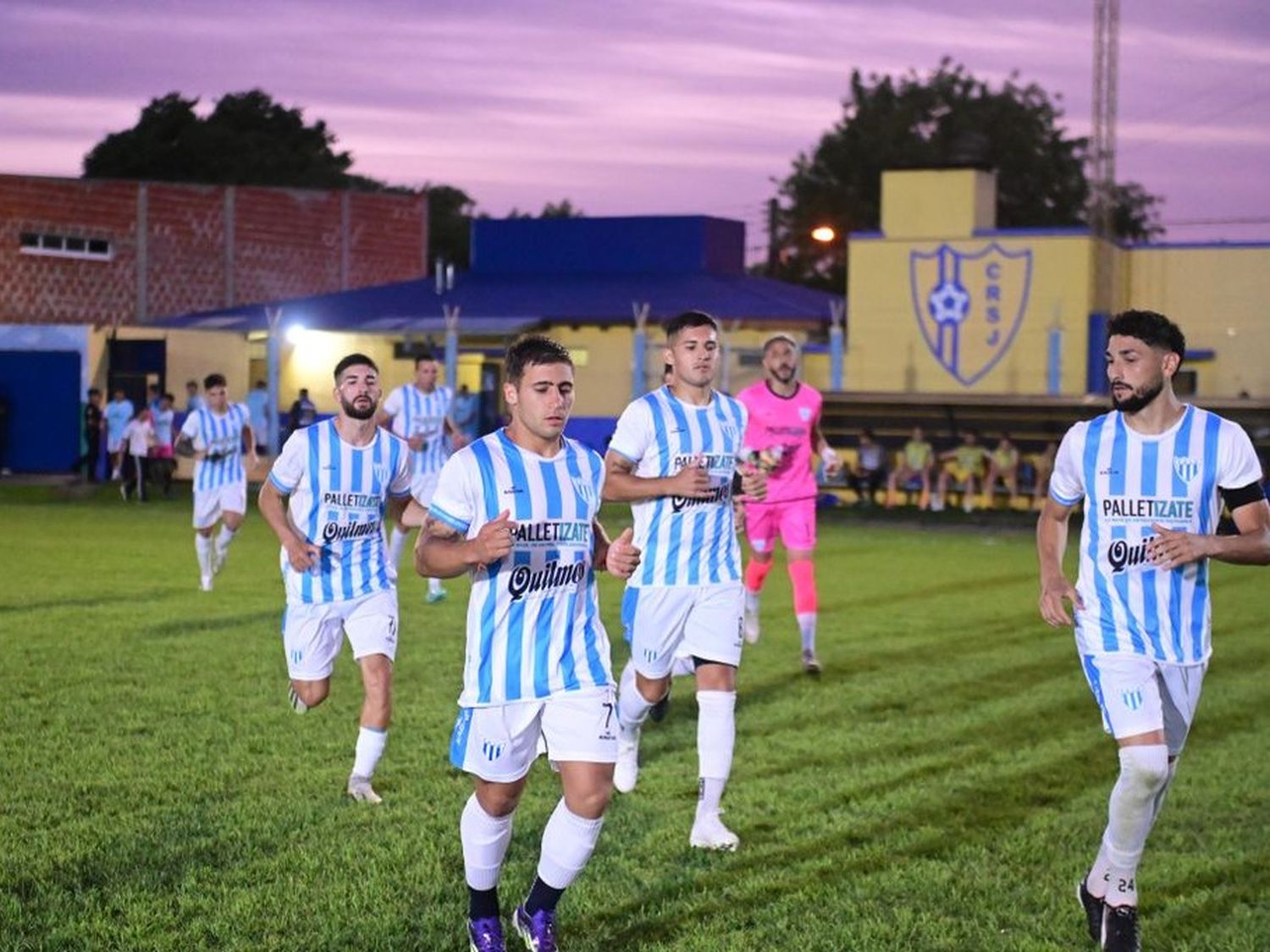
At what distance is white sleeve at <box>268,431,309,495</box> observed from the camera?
29.8 feet

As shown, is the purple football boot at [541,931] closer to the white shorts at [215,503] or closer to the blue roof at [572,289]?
the white shorts at [215,503]

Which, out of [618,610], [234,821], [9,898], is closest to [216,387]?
[618,610]

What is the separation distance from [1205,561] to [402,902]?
3136mm

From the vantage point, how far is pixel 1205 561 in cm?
655

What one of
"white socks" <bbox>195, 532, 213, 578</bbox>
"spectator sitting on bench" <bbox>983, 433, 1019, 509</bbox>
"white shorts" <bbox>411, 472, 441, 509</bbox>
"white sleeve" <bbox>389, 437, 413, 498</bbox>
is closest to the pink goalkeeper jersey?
"white sleeve" <bbox>389, 437, 413, 498</bbox>

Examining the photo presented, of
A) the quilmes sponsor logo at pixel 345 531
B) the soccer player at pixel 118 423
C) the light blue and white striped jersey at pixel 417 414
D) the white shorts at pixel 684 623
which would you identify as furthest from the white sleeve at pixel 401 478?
the soccer player at pixel 118 423

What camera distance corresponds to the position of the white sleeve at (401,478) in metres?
9.23

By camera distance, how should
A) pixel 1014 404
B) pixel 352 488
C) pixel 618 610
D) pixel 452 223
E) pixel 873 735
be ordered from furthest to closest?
pixel 452 223 < pixel 1014 404 < pixel 618 610 < pixel 873 735 < pixel 352 488

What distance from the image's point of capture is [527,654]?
6.00m

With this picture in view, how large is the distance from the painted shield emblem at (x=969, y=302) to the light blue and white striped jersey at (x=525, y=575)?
99.7ft

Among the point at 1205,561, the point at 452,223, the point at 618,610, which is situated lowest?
the point at 618,610

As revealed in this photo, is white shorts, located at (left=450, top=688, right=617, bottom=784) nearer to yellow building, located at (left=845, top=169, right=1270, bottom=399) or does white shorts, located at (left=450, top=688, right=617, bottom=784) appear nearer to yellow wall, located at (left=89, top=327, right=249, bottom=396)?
yellow building, located at (left=845, top=169, right=1270, bottom=399)

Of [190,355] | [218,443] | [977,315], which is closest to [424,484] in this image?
[218,443]

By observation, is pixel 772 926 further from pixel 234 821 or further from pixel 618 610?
pixel 618 610
